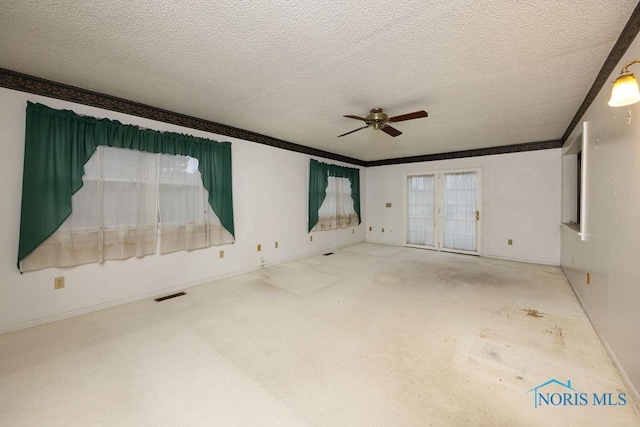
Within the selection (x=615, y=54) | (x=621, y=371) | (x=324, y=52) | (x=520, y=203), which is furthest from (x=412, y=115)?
(x=520, y=203)

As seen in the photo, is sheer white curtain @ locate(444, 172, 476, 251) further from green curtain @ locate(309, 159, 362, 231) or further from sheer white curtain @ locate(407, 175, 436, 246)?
green curtain @ locate(309, 159, 362, 231)

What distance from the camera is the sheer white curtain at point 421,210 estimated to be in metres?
6.36

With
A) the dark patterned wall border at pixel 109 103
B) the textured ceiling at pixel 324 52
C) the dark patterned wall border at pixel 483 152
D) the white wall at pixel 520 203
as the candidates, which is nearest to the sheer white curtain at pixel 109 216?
the dark patterned wall border at pixel 109 103

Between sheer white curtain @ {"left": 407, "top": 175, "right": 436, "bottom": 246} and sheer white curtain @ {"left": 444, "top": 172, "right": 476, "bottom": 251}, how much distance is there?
326mm

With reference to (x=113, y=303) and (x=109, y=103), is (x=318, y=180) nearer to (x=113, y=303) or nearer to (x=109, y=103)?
(x=109, y=103)

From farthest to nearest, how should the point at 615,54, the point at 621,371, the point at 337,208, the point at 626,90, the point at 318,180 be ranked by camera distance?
the point at 337,208
the point at 318,180
the point at 615,54
the point at 621,371
the point at 626,90

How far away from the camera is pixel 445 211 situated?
613 centimetres

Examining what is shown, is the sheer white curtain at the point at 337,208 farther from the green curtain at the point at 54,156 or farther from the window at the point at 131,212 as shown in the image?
the green curtain at the point at 54,156

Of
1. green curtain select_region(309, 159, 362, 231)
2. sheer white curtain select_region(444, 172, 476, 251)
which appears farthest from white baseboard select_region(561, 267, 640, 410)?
green curtain select_region(309, 159, 362, 231)

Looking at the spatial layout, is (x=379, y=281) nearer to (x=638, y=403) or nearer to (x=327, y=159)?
(x=638, y=403)

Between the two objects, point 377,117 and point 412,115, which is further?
point 377,117

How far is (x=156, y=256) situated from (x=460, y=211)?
6.15 m

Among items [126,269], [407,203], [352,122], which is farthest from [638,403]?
[407,203]

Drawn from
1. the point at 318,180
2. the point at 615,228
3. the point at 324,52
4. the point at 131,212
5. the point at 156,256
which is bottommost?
the point at 156,256
